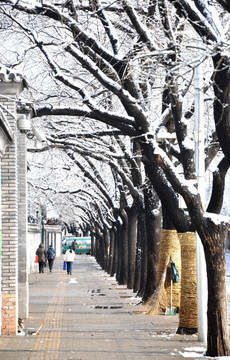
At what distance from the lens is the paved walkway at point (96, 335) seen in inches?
523

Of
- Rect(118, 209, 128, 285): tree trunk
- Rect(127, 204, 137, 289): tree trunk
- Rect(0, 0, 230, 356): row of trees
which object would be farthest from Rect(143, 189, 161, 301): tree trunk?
Rect(118, 209, 128, 285): tree trunk

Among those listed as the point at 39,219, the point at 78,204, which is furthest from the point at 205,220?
the point at 78,204

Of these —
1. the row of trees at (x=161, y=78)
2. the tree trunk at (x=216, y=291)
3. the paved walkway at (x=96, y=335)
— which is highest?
the row of trees at (x=161, y=78)

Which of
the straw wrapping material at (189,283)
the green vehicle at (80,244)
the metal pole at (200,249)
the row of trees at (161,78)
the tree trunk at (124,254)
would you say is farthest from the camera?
the green vehicle at (80,244)

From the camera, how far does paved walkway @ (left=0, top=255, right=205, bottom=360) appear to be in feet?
43.6

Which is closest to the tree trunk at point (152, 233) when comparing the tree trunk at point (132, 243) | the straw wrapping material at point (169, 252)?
the straw wrapping material at point (169, 252)

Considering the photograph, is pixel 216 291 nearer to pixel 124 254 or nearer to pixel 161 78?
pixel 161 78

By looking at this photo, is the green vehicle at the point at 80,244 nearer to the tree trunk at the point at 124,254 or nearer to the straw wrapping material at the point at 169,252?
the tree trunk at the point at 124,254

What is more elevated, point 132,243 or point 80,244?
point 80,244

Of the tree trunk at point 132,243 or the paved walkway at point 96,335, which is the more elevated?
the tree trunk at point 132,243

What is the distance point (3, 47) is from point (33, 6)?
771 cm

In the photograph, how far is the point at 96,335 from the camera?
16.0 meters

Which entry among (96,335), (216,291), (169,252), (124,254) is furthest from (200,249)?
(124,254)

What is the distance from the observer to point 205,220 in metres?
12.7
